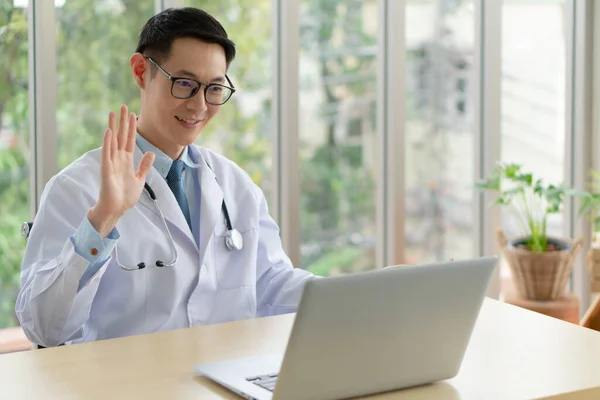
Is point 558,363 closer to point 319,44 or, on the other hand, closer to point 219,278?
point 219,278

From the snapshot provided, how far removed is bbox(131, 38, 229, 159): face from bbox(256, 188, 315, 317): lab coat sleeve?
1.14 feet

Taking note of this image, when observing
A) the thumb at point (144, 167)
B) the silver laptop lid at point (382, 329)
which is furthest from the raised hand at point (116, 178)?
the silver laptop lid at point (382, 329)

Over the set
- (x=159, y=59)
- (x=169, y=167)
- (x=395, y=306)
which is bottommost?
(x=395, y=306)

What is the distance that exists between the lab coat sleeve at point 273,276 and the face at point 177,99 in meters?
0.35

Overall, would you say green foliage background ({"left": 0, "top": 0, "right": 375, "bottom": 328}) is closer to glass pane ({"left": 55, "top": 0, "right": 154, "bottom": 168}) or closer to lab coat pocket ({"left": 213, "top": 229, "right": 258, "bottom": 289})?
glass pane ({"left": 55, "top": 0, "right": 154, "bottom": 168})

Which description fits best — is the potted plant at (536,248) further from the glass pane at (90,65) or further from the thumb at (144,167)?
the thumb at (144,167)

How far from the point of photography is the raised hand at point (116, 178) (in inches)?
69.0

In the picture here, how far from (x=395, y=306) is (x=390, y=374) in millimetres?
130

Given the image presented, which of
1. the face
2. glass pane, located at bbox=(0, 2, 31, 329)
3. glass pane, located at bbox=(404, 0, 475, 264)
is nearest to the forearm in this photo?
the face

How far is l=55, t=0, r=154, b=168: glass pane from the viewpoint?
10.3 feet

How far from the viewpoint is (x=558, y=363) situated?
1565 millimetres

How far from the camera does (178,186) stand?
7.13 ft

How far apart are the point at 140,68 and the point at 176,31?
0.15m

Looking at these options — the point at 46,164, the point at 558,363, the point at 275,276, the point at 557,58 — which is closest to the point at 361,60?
the point at 557,58
